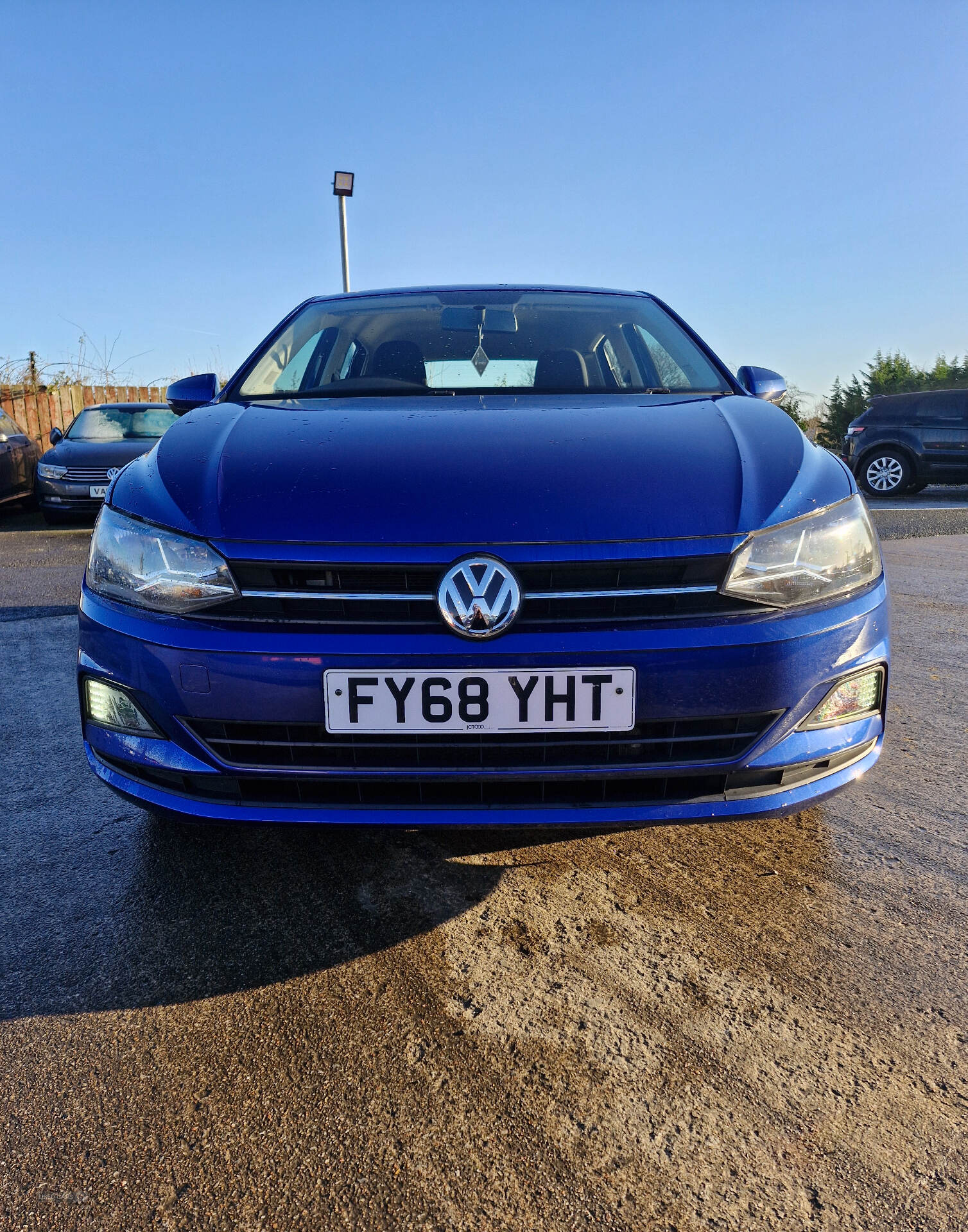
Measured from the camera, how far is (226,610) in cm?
169

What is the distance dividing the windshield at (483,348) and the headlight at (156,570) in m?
0.89

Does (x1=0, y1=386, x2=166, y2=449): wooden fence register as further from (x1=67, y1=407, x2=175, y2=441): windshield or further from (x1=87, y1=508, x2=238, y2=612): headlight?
(x1=87, y1=508, x2=238, y2=612): headlight

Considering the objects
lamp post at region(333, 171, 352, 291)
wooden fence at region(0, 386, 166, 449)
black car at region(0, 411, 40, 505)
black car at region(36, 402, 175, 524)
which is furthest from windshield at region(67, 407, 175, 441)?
wooden fence at region(0, 386, 166, 449)

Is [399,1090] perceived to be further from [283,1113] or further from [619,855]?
[619,855]

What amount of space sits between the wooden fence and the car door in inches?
490

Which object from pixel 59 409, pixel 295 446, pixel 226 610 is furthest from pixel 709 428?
pixel 59 409

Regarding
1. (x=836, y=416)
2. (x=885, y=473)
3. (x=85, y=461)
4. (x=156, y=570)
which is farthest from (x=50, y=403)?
(x=836, y=416)

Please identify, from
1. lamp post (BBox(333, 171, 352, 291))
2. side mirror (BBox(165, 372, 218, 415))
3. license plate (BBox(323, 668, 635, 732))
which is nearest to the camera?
license plate (BBox(323, 668, 635, 732))

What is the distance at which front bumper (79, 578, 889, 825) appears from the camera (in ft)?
5.24

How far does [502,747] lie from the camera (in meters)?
1.62

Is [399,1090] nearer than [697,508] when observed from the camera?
Yes

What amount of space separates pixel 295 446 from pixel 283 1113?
1.29 metres

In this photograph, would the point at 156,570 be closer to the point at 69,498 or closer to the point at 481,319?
the point at 481,319

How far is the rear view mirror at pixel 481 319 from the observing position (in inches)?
118
